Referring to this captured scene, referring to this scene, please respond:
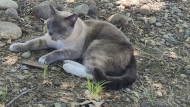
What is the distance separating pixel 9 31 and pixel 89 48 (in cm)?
104

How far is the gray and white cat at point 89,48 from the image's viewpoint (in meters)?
Answer: 3.83

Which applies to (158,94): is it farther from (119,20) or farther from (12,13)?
(12,13)

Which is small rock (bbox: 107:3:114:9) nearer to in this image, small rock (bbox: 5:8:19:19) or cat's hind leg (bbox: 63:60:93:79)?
small rock (bbox: 5:8:19:19)

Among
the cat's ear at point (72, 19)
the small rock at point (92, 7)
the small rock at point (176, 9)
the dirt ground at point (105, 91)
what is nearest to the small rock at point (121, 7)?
the small rock at point (92, 7)

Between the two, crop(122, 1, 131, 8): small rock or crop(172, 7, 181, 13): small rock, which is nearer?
crop(122, 1, 131, 8): small rock

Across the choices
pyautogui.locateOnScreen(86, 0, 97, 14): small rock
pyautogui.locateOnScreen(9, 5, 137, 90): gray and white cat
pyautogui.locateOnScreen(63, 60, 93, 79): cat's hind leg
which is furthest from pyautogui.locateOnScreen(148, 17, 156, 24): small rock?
pyautogui.locateOnScreen(63, 60, 93, 79): cat's hind leg

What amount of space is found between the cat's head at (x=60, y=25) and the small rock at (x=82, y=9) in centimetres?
106

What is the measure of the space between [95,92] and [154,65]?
49.9 inches

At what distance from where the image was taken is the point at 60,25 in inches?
159

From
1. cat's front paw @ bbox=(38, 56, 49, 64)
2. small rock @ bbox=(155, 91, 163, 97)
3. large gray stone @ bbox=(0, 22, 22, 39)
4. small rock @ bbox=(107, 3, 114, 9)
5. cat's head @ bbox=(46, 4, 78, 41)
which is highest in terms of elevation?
cat's head @ bbox=(46, 4, 78, 41)

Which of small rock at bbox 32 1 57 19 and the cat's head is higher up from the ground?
the cat's head

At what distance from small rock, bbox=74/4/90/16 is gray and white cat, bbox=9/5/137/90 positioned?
76 centimetres

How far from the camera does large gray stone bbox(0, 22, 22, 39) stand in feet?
14.1

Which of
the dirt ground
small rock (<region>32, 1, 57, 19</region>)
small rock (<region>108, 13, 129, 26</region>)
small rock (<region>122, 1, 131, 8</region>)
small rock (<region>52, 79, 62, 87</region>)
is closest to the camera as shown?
the dirt ground
